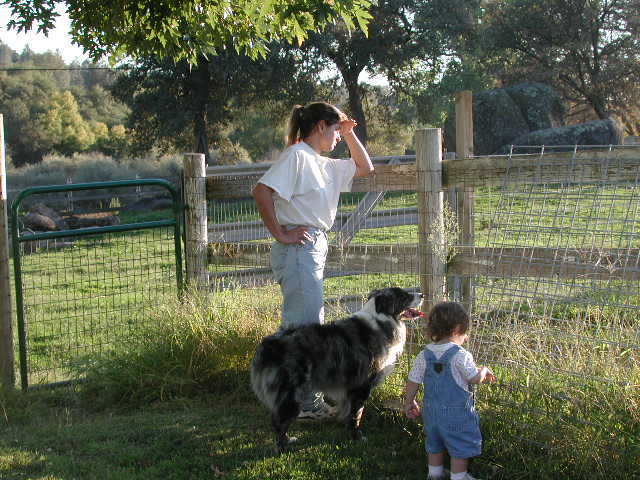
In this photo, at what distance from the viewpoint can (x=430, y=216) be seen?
17.2ft

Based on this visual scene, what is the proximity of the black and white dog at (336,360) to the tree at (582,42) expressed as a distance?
2863 centimetres

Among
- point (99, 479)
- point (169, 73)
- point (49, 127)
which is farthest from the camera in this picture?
point (49, 127)

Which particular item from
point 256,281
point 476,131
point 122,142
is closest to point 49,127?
point 122,142

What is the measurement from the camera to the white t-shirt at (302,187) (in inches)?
187

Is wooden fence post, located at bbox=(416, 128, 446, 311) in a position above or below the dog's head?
above

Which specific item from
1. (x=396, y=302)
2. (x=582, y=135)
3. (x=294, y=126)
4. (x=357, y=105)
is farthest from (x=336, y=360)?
(x=357, y=105)

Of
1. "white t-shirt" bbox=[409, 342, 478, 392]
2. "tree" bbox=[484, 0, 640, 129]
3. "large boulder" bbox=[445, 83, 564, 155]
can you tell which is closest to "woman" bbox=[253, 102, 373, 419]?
"white t-shirt" bbox=[409, 342, 478, 392]

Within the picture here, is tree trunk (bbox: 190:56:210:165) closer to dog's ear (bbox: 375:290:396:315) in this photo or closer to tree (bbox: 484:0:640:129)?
tree (bbox: 484:0:640:129)

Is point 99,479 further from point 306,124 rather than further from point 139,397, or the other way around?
point 306,124

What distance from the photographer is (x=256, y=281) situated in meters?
6.97

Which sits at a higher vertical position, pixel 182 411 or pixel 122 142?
pixel 122 142

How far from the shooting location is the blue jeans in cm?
484

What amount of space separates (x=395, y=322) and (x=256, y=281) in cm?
244

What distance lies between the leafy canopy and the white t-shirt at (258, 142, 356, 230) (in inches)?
37.7
